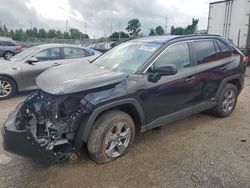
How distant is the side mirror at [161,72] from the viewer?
3281mm

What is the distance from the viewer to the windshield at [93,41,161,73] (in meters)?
3.55

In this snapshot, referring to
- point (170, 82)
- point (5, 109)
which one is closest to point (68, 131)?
point (170, 82)

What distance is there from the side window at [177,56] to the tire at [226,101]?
1271 millimetres

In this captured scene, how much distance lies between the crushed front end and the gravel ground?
34 centimetres

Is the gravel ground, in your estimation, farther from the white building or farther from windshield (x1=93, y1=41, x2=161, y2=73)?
the white building

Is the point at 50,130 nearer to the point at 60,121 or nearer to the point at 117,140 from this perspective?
the point at 60,121

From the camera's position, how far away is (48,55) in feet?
22.5

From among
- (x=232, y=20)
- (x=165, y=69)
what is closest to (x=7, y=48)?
(x=232, y=20)

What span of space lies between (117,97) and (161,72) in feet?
2.47

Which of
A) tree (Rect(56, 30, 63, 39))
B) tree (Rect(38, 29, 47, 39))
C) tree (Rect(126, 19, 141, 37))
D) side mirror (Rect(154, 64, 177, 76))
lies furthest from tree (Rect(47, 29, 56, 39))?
side mirror (Rect(154, 64, 177, 76))

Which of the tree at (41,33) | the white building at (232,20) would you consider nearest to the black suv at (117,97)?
the white building at (232,20)

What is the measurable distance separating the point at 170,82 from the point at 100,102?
1249mm

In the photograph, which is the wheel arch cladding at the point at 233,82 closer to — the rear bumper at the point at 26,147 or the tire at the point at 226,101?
the tire at the point at 226,101

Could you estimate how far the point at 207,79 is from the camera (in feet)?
13.8
